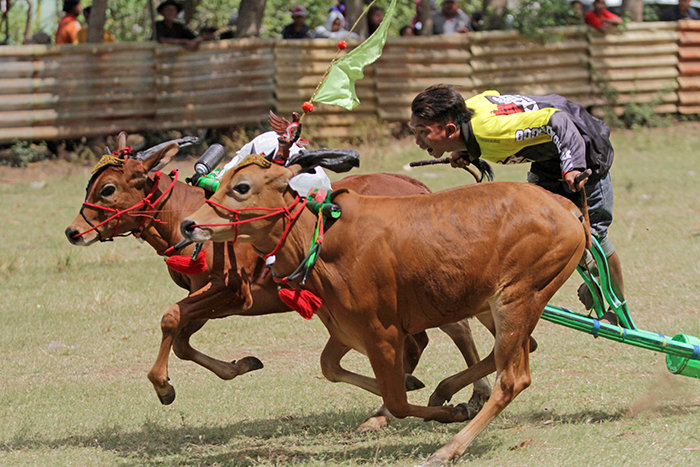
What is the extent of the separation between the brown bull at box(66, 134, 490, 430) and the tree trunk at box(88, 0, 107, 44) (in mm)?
10342

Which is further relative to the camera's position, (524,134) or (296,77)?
(296,77)

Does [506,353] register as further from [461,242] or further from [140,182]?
[140,182]

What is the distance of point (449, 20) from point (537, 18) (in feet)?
5.97

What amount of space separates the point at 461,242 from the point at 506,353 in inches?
28.6

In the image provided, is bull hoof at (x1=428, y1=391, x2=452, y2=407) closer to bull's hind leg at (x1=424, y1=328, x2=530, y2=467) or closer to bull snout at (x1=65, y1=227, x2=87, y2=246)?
bull's hind leg at (x1=424, y1=328, x2=530, y2=467)

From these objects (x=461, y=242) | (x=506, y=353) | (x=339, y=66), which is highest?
(x=339, y=66)

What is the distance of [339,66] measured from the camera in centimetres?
563

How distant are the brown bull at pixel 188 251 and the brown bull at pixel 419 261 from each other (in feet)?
3.47

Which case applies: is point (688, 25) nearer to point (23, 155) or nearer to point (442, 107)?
point (23, 155)

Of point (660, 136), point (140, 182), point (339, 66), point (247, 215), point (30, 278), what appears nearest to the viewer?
point (247, 215)

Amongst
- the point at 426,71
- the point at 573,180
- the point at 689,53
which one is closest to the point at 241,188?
the point at 573,180

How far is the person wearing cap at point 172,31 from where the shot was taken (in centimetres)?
1636

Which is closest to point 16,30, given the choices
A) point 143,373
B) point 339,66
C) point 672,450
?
point 143,373

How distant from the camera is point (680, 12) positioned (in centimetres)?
1877
